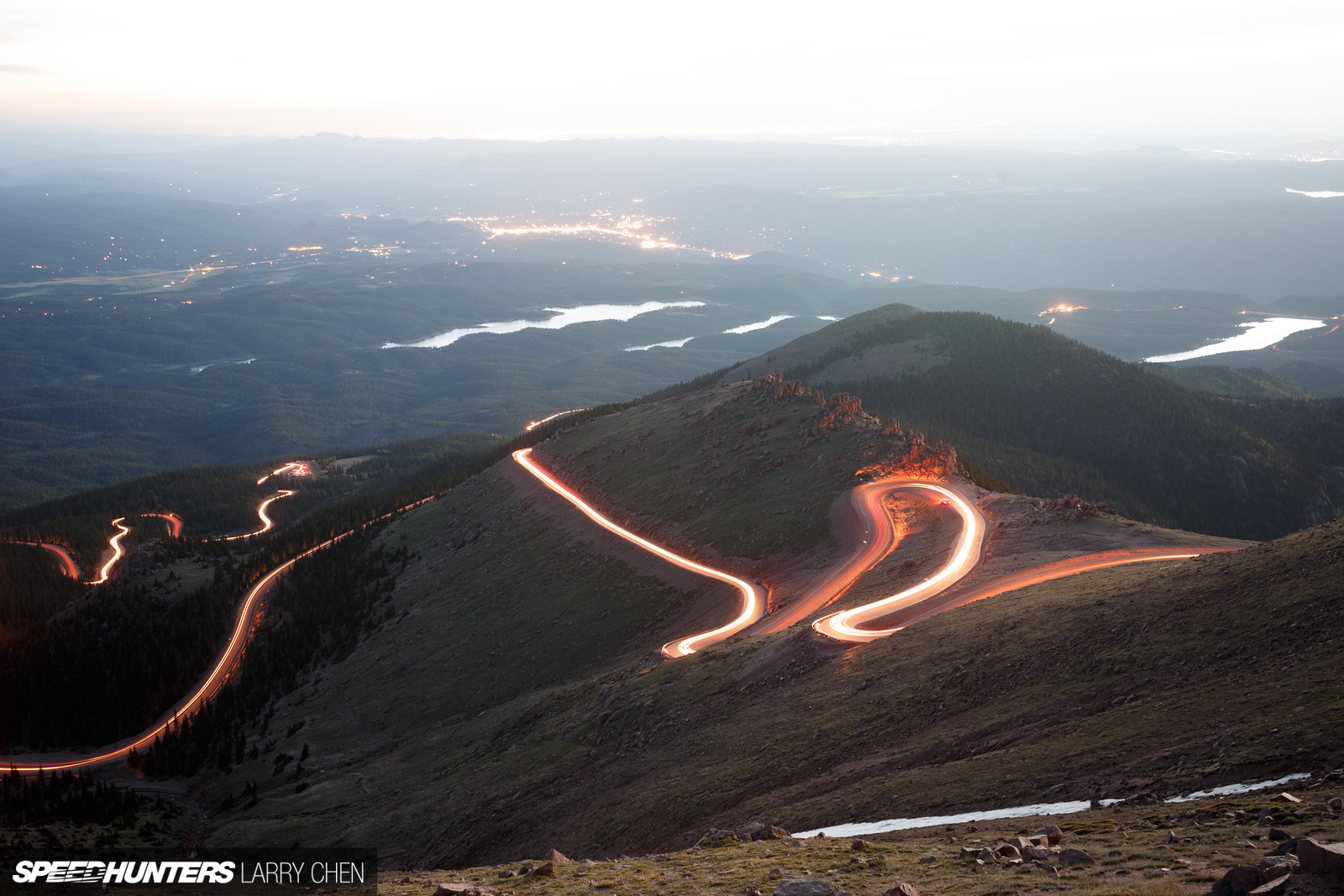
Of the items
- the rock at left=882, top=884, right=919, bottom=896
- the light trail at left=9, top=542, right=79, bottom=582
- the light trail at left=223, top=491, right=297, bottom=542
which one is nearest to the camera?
the rock at left=882, top=884, right=919, bottom=896

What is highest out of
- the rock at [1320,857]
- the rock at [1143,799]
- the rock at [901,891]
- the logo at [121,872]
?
the rock at [1320,857]

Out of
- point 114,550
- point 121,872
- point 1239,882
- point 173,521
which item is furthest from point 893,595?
point 173,521

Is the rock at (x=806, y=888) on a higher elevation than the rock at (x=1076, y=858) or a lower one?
lower

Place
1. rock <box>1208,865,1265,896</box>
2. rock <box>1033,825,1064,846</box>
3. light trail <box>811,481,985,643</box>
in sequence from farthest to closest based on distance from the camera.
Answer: light trail <box>811,481,985,643</box>
rock <box>1033,825,1064,846</box>
rock <box>1208,865,1265,896</box>

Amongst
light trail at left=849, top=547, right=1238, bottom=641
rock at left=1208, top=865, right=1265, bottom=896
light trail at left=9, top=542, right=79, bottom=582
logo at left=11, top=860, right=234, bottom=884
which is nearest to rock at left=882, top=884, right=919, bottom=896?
rock at left=1208, top=865, right=1265, bottom=896

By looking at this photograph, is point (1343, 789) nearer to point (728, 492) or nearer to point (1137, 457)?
point (728, 492)

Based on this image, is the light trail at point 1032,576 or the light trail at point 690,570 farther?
the light trail at point 690,570

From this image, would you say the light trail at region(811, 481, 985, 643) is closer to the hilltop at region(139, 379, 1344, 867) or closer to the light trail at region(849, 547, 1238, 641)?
the light trail at region(849, 547, 1238, 641)

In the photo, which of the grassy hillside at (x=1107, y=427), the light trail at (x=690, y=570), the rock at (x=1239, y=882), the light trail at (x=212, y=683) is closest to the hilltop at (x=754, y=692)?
the light trail at (x=690, y=570)

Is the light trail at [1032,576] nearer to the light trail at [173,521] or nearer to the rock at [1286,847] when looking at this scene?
the rock at [1286,847]
